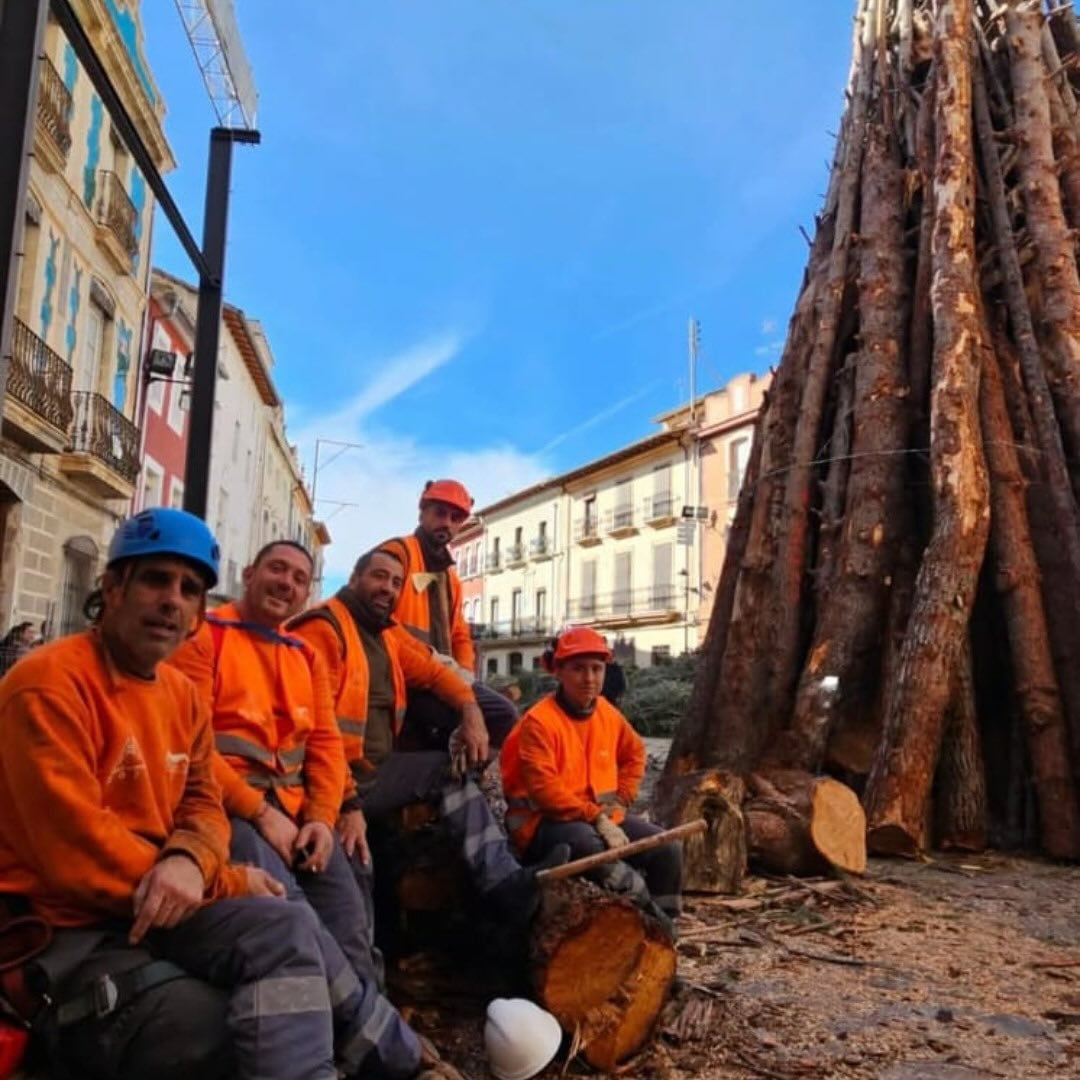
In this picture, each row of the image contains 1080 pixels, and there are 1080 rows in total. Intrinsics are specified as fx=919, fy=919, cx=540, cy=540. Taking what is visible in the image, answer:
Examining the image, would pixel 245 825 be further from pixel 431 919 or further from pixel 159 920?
pixel 431 919

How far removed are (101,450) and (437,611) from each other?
11.7m

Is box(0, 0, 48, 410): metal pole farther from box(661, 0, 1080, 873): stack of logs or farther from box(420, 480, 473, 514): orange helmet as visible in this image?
box(661, 0, 1080, 873): stack of logs

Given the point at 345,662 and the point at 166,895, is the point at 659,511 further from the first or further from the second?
the point at 166,895

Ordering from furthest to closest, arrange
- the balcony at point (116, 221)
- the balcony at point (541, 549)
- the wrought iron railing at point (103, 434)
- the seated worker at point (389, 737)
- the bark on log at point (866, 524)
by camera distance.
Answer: the balcony at point (541, 549) < the balcony at point (116, 221) < the wrought iron railing at point (103, 434) < the bark on log at point (866, 524) < the seated worker at point (389, 737)

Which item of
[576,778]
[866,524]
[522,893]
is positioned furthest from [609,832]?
[866,524]

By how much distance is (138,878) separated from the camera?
202cm

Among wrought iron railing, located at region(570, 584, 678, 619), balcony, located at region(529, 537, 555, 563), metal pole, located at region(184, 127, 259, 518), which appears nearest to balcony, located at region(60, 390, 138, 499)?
metal pole, located at region(184, 127, 259, 518)

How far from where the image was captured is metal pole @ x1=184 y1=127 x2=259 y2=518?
4277mm

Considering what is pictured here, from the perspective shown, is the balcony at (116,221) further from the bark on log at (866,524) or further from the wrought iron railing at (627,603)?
the wrought iron railing at (627,603)

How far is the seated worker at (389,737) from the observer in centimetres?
333

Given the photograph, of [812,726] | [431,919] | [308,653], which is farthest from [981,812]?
[308,653]

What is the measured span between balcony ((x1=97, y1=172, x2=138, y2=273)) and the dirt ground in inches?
548

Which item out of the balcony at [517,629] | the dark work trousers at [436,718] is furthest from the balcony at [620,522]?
the dark work trousers at [436,718]

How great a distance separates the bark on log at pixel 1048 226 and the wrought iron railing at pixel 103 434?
12408 mm
